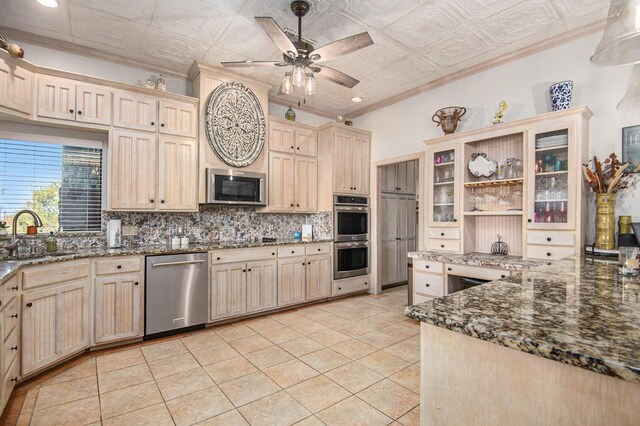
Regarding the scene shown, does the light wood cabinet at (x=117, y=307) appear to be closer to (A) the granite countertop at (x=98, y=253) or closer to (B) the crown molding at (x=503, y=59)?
(A) the granite countertop at (x=98, y=253)

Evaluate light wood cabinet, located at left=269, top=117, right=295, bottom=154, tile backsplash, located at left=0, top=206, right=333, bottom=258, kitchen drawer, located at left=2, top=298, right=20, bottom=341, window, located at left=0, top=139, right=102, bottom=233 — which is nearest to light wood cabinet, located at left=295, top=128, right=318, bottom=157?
light wood cabinet, located at left=269, top=117, right=295, bottom=154

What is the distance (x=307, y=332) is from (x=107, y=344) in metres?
1.99

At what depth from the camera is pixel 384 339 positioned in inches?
129

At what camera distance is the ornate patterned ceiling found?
2.71m

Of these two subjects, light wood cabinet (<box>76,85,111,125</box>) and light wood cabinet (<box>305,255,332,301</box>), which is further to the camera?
light wood cabinet (<box>305,255,332,301</box>)

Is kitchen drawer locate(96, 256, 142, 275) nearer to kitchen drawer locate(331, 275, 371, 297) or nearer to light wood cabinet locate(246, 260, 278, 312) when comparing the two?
light wood cabinet locate(246, 260, 278, 312)

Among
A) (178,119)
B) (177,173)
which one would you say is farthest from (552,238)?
(178,119)

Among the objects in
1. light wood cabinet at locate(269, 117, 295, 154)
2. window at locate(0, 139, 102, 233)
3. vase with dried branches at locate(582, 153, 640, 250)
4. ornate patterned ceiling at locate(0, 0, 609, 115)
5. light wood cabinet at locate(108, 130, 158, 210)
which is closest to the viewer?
vase with dried branches at locate(582, 153, 640, 250)

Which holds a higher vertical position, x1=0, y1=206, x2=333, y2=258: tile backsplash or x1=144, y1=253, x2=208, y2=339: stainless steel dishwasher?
x1=0, y1=206, x2=333, y2=258: tile backsplash

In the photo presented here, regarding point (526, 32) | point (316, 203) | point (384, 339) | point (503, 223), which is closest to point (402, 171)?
point (316, 203)

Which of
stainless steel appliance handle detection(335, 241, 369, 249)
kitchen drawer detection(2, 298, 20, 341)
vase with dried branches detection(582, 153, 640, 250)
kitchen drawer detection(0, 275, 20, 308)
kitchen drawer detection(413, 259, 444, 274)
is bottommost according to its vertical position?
kitchen drawer detection(2, 298, 20, 341)

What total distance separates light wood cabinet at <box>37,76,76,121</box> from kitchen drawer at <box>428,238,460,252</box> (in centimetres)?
423

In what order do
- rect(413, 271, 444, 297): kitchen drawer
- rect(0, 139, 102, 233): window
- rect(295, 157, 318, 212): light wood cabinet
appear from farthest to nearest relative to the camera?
rect(295, 157, 318, 212): light wood cabinet → rect(413, 271, 444, 297): kitchen drawer → rect(0, 139, 102, 233): window

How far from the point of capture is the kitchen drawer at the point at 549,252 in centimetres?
283
